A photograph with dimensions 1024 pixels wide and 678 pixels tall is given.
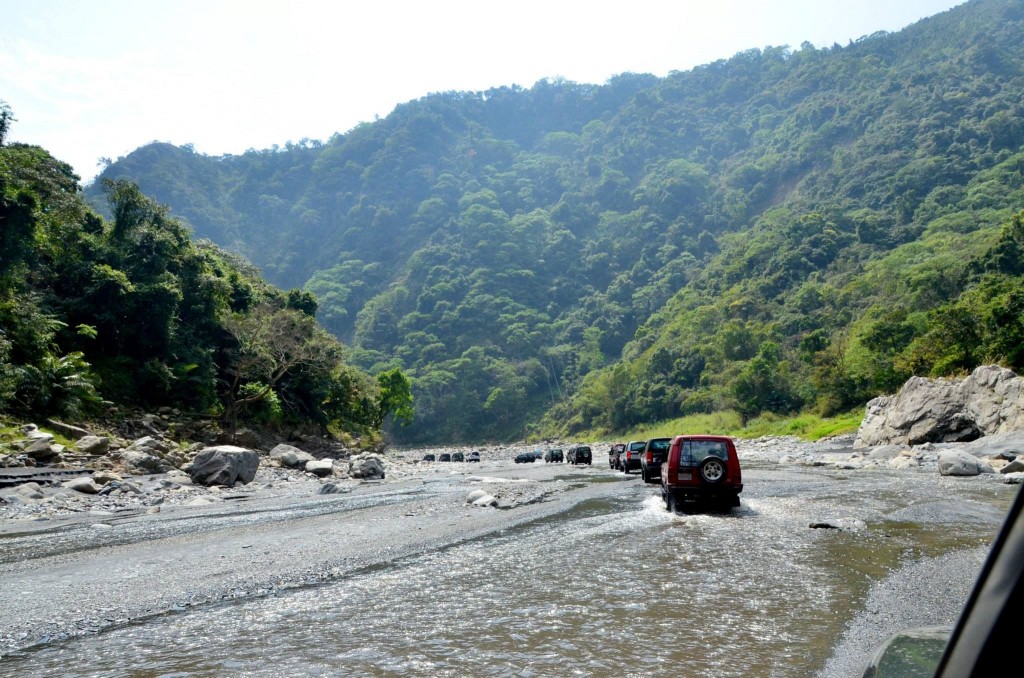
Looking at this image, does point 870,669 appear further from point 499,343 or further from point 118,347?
point 499,343

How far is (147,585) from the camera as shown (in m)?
9.02

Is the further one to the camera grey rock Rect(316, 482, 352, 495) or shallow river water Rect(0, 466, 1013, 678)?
grey rock Rect(316, 482, 352, 495)

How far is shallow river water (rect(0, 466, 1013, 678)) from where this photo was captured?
18.7 ft

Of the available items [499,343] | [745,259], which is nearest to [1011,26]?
[745,259]

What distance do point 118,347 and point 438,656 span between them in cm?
3740

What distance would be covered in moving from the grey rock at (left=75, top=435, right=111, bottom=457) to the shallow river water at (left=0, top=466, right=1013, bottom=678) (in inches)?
774

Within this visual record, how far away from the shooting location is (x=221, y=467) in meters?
25.5

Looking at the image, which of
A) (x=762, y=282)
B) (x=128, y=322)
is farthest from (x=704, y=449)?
(x=762, y=282)

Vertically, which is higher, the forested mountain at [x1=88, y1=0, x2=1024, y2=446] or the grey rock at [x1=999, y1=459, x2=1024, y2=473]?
the forested mountain at [x1=88, y1=0, x2=1024, y2=446]

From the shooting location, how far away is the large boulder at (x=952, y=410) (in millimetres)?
32781

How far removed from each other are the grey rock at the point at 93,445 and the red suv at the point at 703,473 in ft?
72.0

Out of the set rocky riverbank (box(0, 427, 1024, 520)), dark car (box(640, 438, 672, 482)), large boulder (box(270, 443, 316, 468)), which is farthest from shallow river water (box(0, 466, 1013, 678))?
large boulder (box(270, 443, 316, 468))

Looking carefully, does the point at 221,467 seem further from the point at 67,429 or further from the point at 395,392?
the point at 395,392

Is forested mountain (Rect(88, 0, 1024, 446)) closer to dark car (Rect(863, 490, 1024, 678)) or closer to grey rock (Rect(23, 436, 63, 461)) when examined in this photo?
dark car (Rect(863, 490, 1024, 678))
